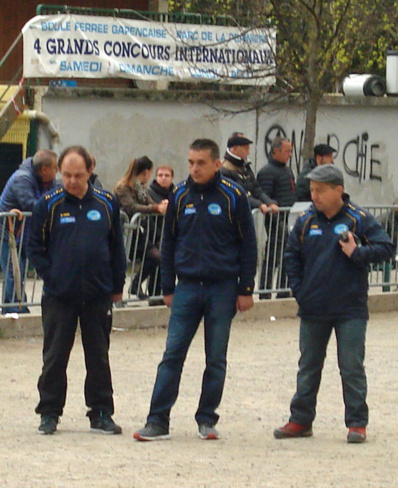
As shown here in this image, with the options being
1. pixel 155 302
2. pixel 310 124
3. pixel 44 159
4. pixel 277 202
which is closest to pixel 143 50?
pixel 310 124

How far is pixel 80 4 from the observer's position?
21.7 m

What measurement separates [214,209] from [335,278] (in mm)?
872

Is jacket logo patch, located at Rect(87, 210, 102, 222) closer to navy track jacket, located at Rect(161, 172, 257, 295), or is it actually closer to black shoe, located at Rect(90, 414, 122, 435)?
navy track jacket, located at Rect(161, 172, 257, 295)

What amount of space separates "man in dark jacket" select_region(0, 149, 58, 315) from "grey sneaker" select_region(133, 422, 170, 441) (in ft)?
14.0

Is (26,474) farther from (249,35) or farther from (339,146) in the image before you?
(339,146)

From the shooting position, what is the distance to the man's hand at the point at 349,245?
7.12 m

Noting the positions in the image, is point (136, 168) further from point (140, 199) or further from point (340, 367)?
point (340, 367)

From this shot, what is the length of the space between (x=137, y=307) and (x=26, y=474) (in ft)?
19.8

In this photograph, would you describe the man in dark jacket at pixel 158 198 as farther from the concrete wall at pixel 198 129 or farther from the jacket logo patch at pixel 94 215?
the concrete wall at pixel 198 129

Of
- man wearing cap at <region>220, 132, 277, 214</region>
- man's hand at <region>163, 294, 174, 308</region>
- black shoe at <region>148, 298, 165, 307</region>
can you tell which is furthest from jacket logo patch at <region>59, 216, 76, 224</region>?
black shoe at <region>148, 298, 165, 307</region>

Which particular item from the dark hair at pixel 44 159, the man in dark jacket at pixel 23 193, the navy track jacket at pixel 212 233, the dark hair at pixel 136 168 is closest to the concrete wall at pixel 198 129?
the dark hair at pixel 136 168

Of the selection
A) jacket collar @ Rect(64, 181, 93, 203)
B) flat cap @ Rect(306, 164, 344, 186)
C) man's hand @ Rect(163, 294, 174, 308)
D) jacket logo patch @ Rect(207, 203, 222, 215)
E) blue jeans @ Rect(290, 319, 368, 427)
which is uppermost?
flat cap @ Rect(306, 164, 344, 186)

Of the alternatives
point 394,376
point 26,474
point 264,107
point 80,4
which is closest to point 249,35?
point 264,107

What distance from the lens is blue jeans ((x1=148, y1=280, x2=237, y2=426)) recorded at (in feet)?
24.0
